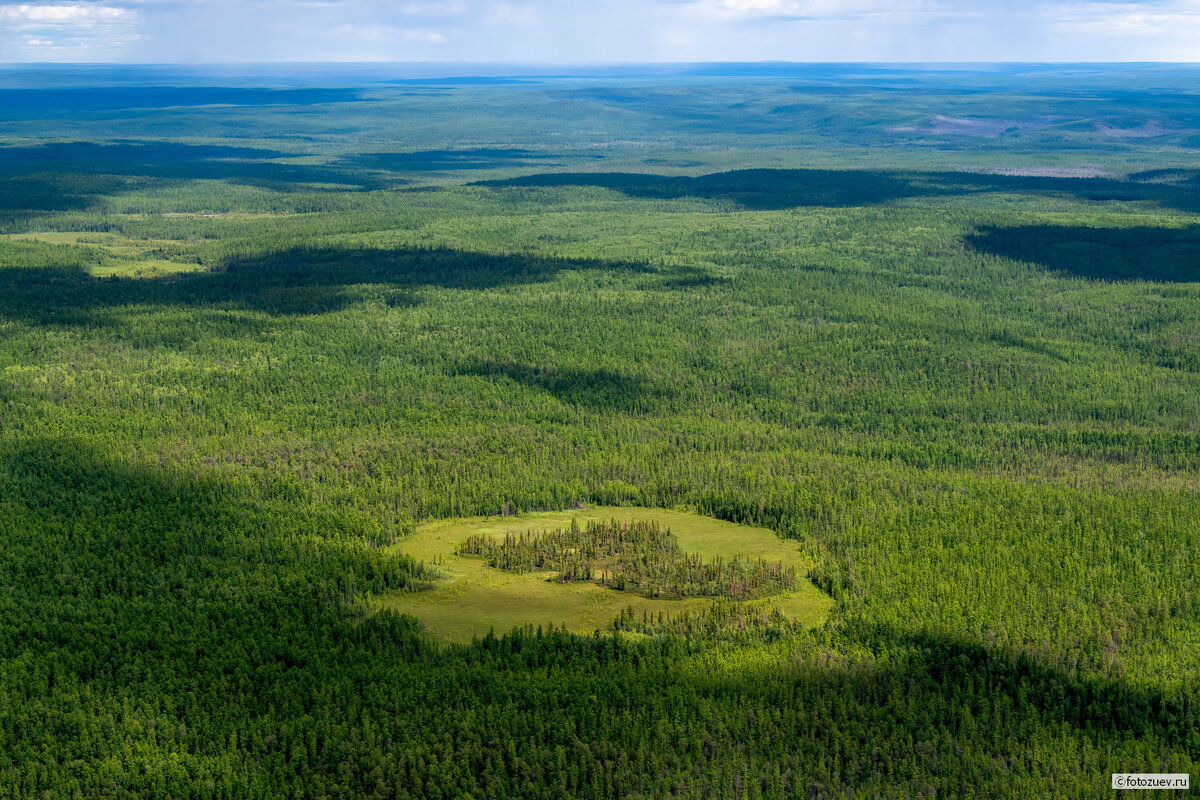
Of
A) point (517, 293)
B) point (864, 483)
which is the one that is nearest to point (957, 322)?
point (517, 293)

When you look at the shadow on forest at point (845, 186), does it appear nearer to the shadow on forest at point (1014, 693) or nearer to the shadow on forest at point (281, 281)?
the shadow on forest at point (281, 281)

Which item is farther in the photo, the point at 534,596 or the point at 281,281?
the point at 281,281

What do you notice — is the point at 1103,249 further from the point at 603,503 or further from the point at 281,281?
the point at 603,503

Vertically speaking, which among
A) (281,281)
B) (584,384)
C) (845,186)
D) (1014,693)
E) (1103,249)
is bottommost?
(1014,693)

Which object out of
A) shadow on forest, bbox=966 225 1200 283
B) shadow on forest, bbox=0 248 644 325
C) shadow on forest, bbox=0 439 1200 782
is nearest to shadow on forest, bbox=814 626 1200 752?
shadow on forest, bbox=0 439 1200 782

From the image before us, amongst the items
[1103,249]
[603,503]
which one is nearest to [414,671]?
[603,503]

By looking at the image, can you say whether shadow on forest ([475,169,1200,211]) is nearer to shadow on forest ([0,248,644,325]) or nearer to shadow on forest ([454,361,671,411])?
shadow on forest ([0,248,644,325])
